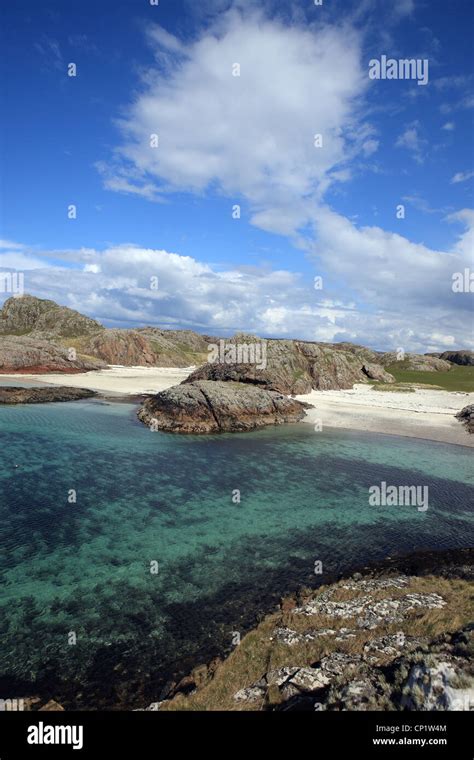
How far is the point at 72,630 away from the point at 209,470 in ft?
62.5

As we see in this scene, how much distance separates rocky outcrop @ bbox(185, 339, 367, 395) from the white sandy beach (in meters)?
3.17

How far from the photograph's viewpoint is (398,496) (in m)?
28.5

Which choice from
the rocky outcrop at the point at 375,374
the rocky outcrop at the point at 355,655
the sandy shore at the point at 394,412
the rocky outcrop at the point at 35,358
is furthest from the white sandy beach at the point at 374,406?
the rocky outcrop at the point at 355,655

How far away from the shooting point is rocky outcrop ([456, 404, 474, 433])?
52819 mm

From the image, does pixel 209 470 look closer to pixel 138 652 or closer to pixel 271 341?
pixel 138 652

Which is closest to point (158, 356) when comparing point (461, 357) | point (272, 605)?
point (461, 357)

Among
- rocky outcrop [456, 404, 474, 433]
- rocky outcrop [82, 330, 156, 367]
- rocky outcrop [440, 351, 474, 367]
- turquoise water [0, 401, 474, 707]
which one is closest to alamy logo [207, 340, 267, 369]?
turquoise water [0, 401, 474, 707]

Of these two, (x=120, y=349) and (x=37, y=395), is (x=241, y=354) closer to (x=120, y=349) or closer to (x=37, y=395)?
(x=37, y=395)

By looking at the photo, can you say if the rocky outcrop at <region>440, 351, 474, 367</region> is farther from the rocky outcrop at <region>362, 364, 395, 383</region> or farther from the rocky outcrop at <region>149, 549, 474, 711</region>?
the rocky outcrop at <region>149, 549, 474, 711</region>

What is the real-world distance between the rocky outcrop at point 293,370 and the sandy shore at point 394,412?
10.8ft

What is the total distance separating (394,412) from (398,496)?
3577cm

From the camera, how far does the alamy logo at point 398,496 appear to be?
27.1 metres

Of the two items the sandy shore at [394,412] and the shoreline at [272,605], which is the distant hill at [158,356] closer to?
the sandy shore at [394,412]
